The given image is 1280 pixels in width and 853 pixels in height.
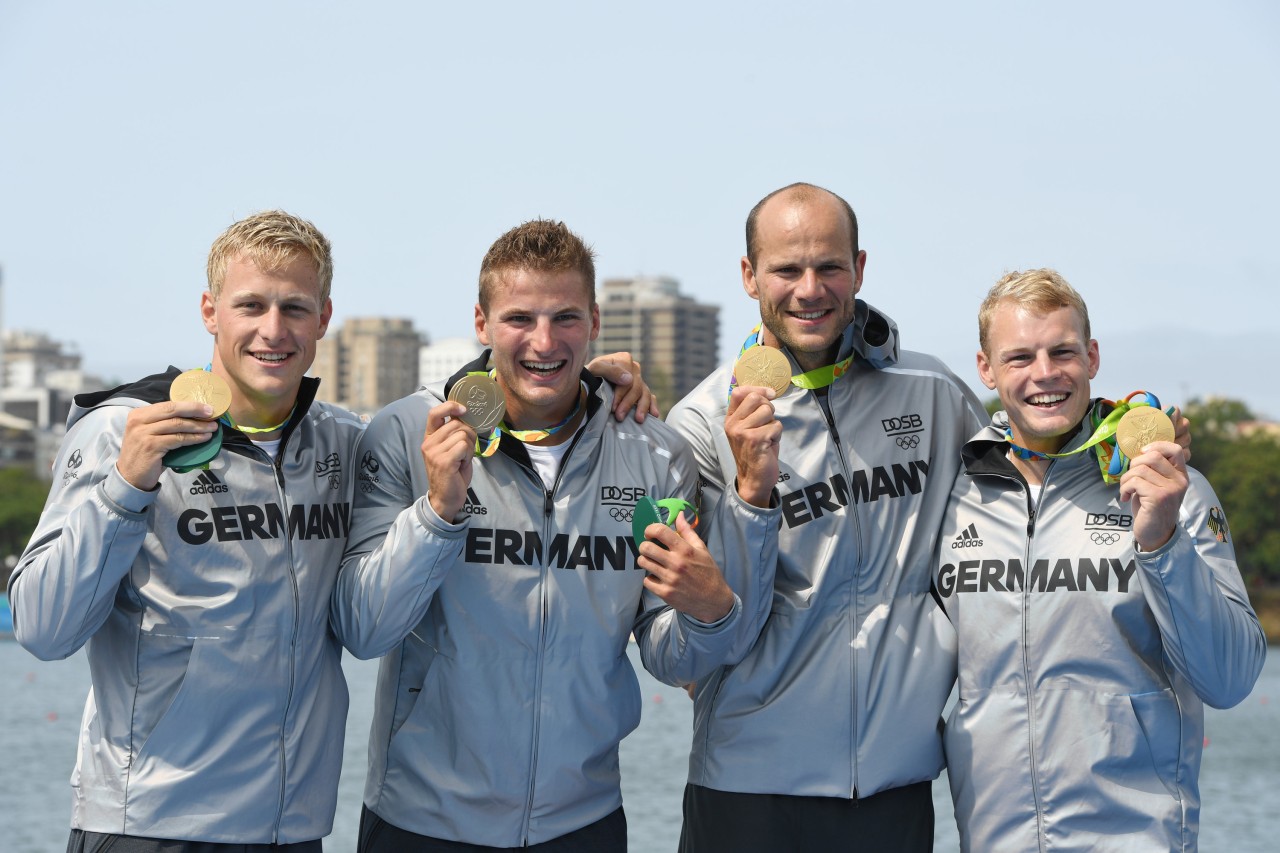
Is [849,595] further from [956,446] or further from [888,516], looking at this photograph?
[956,446]

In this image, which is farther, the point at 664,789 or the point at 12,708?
the point at 12,708

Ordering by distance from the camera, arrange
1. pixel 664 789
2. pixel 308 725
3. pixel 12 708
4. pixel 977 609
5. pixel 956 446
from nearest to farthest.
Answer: pixel 308 725 → pixel 977 609 → pixel 956 446 → pixel 664 789 → pixel 12 708

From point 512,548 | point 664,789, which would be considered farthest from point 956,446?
point 664,789

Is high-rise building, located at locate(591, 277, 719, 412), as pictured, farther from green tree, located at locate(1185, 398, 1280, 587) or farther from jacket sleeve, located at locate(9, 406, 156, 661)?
jacket sleeve, located at locate(9, 406, 156, 661)

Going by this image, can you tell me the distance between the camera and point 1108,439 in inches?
198

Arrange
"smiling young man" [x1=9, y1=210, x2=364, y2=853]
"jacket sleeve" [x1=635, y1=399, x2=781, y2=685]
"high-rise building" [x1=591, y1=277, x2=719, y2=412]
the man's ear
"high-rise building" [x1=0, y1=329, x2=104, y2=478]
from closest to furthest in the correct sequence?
"smiling young man" [x1=9, y1=210, x2=364, y2=853]
"jacket sleeve" [x1=635, y1=399, x2=781, y2=685]
the man's ear
"high-rise building" [x1=0, y1=329, x2=104, y2=478]
"high-rise building" [x1=591, y1=277, x2=719, y2=412]

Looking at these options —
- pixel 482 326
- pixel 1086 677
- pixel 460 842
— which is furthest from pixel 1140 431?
pixel 460 842

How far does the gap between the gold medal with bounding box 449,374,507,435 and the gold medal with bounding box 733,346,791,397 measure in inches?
34.3

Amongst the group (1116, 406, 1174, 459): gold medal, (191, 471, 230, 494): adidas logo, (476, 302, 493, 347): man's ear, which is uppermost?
(476, 302, 493, 347): man's ear

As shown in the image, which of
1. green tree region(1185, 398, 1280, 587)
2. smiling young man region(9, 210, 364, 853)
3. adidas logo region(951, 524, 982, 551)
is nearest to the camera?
smiling young man region(9, 210, 364, 853)

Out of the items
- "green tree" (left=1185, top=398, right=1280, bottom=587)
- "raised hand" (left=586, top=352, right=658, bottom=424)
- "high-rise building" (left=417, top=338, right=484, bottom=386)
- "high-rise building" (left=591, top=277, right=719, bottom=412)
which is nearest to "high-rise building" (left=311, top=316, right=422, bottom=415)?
"high-rise building" (left=417, top=338, right=484, bottom=386)

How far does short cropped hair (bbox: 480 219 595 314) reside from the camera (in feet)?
16.2

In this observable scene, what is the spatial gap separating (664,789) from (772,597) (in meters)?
27.2

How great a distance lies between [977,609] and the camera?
16.8ft
